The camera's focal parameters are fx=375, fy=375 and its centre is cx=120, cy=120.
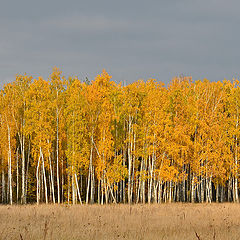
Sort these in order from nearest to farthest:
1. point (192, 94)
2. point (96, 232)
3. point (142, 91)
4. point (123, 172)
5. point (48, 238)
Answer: point (48, 238) → point (96, 232) → point (123, 172) → point (142, 91) → point (192, 94)

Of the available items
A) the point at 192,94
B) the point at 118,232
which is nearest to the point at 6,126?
the point at 192,94

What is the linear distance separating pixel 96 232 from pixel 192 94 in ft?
100

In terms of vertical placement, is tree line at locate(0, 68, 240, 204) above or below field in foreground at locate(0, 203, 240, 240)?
above

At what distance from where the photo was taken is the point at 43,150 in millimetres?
34281

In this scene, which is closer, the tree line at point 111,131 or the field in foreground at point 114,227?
the field in foreground at point 114,227

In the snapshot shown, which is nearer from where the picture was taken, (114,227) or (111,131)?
(114,227)

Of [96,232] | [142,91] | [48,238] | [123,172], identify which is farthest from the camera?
[142,91]

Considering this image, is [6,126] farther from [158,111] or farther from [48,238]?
[48,238]

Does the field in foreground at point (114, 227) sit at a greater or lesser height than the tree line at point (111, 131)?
lesser

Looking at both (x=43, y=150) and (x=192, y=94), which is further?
(x=192, y=94)

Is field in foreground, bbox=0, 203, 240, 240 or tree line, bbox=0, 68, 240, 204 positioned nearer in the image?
field in foreground, bbox=0, 203, 240, 240

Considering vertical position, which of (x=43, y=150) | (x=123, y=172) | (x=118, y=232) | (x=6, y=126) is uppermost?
(x=6, y=126)

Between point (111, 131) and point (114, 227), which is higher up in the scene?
point (111, 131)

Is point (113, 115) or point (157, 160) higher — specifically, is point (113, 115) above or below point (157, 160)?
above
